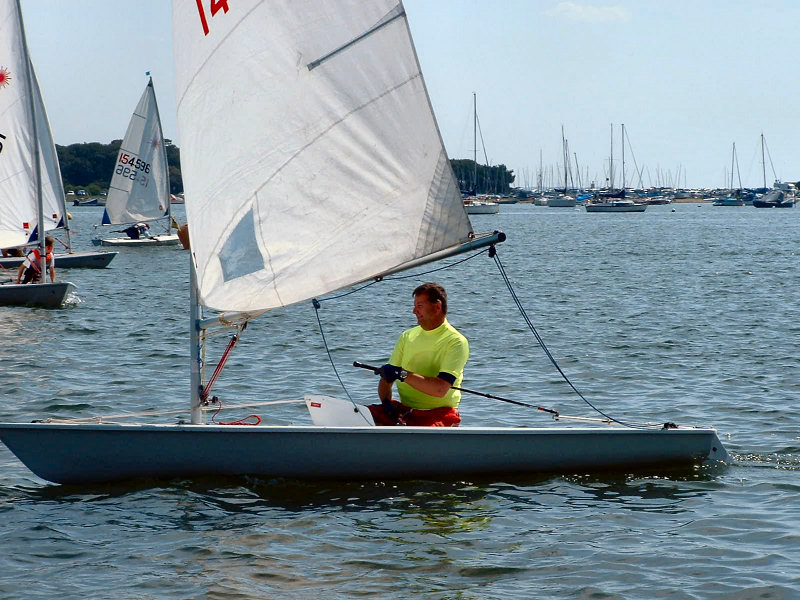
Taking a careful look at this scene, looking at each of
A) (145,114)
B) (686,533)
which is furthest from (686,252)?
(686,533)

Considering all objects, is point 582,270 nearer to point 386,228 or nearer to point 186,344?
point 186,344

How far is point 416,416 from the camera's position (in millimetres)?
7934

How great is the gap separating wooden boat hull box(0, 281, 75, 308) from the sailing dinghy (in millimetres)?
12417

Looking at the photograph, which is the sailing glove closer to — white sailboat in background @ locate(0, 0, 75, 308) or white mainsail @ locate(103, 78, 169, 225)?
white sailboat in background @ locate(0, 0, 75, 308)

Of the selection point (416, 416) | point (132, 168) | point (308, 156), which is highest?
point (132, 168)

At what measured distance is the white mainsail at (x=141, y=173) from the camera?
129 feet

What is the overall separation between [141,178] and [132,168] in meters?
0.50

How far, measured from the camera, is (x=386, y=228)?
760 centimetres

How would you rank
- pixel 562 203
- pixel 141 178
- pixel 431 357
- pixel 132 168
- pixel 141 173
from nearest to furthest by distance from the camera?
pixel 431 357 → pixel 132 168 → pixel 141 173 → pixel 141 178 → pixel 562 203

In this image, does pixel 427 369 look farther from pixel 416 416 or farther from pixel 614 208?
pixel 614 208

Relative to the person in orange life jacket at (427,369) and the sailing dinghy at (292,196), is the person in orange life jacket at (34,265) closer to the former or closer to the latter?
the sailing dinghy at (292,196)

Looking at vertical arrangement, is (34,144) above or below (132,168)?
below

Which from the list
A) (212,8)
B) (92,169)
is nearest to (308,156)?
(212,8)

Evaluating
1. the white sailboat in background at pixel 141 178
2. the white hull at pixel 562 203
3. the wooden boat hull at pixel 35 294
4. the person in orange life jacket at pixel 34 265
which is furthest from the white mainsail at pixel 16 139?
the white hull at pixel 562 203
